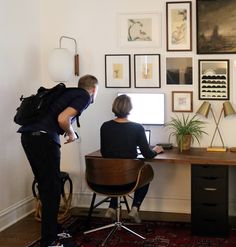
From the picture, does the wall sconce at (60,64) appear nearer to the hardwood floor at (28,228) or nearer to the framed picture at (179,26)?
the framed picture at (179,26)

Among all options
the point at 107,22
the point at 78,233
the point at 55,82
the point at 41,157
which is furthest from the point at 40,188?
the point at 107,22

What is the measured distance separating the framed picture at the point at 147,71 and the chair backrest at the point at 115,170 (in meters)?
1.20

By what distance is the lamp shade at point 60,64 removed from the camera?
14.4ft

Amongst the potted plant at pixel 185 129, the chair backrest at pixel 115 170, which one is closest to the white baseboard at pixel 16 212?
the chair backrest at pixel 115 170

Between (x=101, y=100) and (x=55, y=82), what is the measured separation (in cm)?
53

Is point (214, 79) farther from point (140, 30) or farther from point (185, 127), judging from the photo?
point (140, 30)

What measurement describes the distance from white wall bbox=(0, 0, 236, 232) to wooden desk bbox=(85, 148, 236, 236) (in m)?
0.60

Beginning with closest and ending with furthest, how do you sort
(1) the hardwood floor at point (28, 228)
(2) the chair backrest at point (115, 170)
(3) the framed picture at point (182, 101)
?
(2) the chair backrest at point (115, 170) < (1) the hardwood floor at point (28, 228) < (3) the framed picture at point (182, 101)

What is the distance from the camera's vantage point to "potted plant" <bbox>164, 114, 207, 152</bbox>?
4.25 m

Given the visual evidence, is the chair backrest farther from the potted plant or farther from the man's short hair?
the potted plant

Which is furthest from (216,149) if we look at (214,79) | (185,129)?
(214,79)

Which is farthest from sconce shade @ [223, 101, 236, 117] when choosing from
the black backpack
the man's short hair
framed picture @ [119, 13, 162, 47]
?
the black backpack

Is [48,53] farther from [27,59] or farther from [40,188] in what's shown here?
[40,188]

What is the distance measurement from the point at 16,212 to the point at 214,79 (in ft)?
7.46
